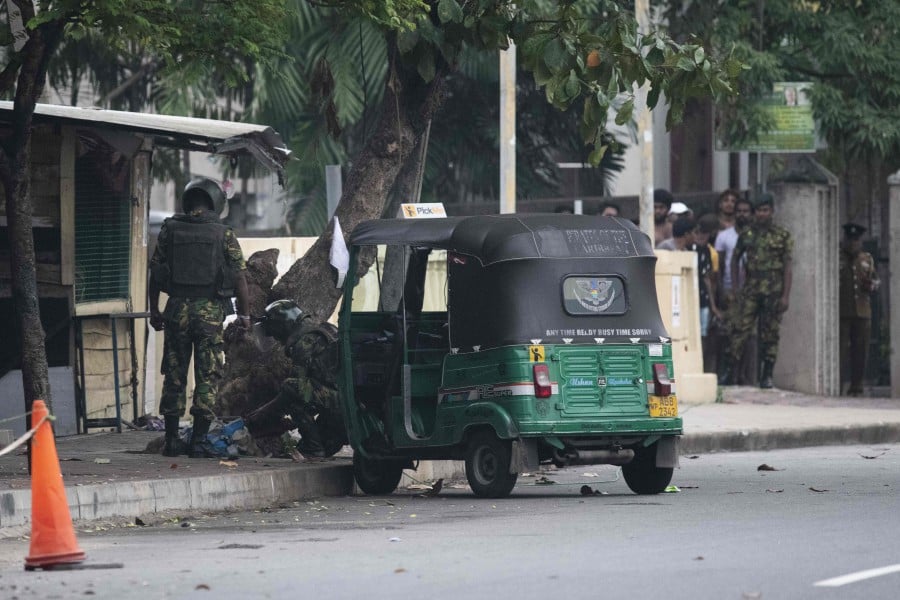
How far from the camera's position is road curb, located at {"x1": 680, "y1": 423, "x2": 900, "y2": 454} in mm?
17125

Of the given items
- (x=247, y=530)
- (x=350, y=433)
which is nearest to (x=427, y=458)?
(x=350, y=433)

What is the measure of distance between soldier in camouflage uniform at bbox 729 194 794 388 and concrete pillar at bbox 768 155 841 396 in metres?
0.61

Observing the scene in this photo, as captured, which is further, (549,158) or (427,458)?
(549,158)

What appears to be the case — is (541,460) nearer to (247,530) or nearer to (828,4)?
(247,530)

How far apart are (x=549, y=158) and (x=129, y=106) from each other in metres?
6.97

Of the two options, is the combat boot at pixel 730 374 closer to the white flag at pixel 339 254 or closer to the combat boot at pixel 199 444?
the white flag at pixel 339 254

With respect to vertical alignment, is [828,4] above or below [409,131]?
above

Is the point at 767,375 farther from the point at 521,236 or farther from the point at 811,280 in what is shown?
the point at 521,236

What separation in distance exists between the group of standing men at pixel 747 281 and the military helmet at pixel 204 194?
29.3ft

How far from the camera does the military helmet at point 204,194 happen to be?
1351cm

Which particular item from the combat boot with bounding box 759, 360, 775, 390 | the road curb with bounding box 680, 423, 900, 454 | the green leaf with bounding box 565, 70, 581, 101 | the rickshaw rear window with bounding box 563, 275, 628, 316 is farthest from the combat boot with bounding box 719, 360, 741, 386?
the rickshaw rear window with bounding box 563, 275, 628, 316

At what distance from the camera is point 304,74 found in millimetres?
26500

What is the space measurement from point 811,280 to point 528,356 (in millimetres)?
11103

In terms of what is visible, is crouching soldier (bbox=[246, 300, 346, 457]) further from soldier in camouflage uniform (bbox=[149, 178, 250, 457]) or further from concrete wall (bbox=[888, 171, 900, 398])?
concrete wall (bbox=[888, 171, 900, 398])
